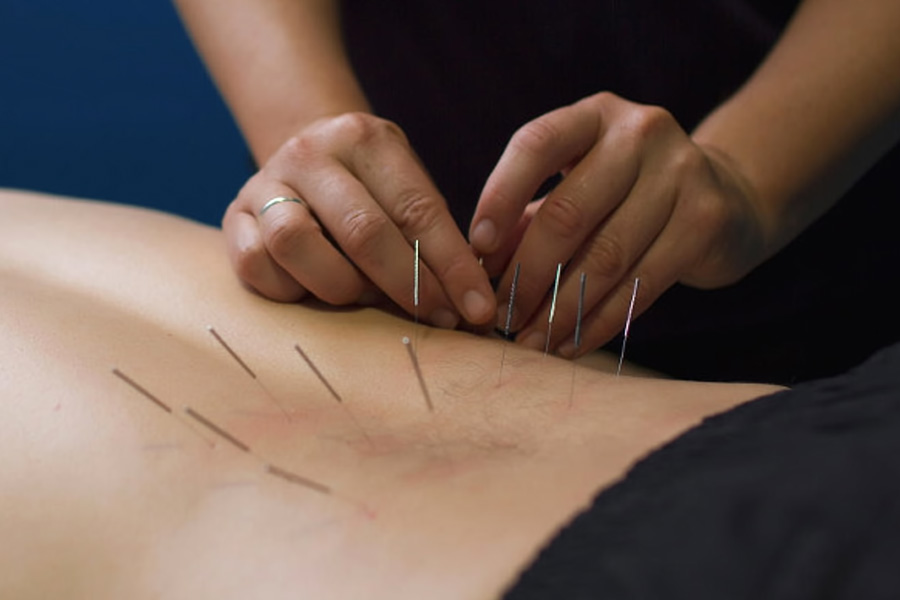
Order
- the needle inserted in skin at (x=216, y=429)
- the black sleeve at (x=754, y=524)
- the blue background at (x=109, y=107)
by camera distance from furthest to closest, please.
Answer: the blue background at (x=109, y=107) < the needle inserted in skin at (x=216, y=429) < the black sleeve at (x=754, y=524)

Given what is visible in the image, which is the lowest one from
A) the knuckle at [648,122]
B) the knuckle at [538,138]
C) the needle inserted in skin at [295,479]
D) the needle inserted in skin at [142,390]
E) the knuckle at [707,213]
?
the needle inserted in skin at [142,390]

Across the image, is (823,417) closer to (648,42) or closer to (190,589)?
(190,589)

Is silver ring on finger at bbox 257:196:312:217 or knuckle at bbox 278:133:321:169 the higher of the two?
knuckle at bbox 278:133:321:169

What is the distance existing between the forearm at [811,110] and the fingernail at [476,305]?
0.50 meters

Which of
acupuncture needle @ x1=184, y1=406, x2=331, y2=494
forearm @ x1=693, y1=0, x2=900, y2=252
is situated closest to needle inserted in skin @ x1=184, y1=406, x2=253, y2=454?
acupuncture needle @ x1=184, y1=406, x2=331, y2=494

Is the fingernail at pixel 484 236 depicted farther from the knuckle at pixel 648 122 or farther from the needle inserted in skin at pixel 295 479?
the needle inserted in skin at pixel 295 479

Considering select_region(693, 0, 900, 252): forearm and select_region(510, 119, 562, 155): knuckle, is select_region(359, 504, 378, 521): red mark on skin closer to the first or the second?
select_region(510, 119, 562, 155): knuckle

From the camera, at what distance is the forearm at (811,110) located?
54.1 inches

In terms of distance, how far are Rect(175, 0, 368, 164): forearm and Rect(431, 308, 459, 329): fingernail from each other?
459 mm

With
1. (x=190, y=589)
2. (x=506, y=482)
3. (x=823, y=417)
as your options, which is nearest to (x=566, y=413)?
(x=506, y=482)

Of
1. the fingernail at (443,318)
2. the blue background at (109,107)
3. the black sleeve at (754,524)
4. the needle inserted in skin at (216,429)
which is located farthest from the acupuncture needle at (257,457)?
the blue background at (109,107)

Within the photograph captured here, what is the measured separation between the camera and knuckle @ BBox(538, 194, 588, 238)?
45.6 inches

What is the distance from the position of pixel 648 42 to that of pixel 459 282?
740mm

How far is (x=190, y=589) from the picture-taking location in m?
0.75
